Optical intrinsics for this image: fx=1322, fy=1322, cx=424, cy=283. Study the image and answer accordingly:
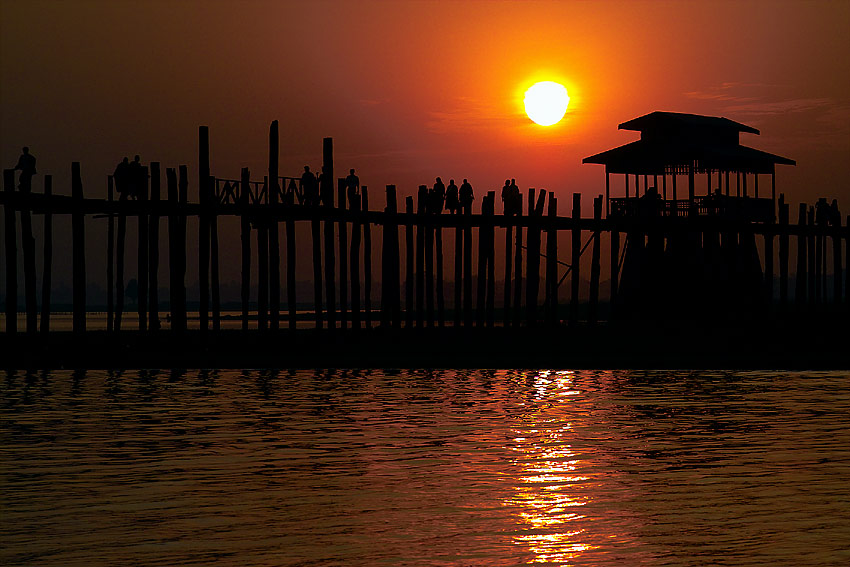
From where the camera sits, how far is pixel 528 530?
11.3 m

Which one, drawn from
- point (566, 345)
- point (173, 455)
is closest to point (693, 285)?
point (566, 345)

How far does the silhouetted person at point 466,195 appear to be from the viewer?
34594 mm

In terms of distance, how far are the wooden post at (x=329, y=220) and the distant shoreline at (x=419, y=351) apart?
91 centimetres

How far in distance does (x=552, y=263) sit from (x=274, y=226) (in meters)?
10.4

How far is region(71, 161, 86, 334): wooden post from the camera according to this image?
2711 centimetres

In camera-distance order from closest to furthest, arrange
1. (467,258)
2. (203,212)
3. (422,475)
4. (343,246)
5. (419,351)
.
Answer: (422,475), (203,212), (419,351), (343,246), (467,258)

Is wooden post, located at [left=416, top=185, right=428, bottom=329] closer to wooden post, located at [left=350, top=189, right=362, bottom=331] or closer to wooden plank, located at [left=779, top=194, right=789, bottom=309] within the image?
wooden post, located at [left=350, top=189, right=362, bottom=331]

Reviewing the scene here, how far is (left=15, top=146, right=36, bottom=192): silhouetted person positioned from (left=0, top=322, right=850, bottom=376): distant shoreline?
3369 millimetres

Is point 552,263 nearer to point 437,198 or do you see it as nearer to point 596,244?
point 596,244

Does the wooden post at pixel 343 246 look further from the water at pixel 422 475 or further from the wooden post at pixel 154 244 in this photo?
the water at pixel 422 475

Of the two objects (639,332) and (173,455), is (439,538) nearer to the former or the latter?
(173,455)

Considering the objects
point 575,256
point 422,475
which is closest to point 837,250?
point 575,256

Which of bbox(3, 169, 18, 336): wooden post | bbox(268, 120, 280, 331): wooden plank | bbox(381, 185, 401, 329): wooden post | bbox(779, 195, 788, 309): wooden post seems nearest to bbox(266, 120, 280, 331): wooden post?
bbox(268, 120, 280, 331): wooden plank

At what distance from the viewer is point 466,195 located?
3469cm
